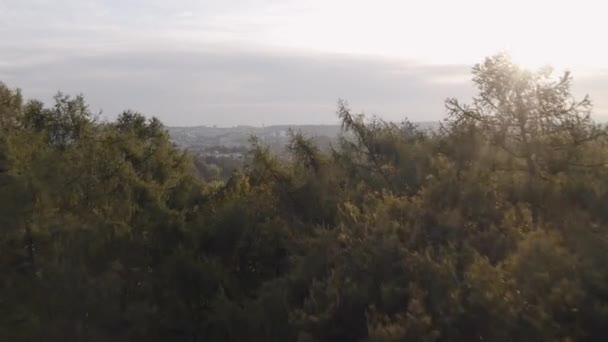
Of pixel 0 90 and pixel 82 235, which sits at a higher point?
pixel 0 90

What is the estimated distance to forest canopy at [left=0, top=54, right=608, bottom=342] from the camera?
749 cm

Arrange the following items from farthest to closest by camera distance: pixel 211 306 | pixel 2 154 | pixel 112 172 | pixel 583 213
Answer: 1. pixel 112 172
2. pixel 2 154
3. pixel 211 306
4. pixel 583 213

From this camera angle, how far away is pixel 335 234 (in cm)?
1018

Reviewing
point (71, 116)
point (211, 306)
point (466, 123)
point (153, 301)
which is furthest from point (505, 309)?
point (71, 116)

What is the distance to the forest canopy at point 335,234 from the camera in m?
7.49

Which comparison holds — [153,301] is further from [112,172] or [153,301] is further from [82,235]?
[112,172]

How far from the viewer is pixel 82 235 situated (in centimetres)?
1316

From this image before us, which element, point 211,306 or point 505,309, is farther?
point 211,306

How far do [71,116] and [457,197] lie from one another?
12.2 metres

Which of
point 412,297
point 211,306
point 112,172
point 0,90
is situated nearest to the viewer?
point 412,297

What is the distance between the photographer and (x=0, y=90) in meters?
18.2

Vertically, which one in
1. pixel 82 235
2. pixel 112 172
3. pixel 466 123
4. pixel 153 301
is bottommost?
pixel 153 301

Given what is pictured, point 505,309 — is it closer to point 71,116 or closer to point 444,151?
point 444,151

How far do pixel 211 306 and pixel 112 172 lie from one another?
5165 millimetres
